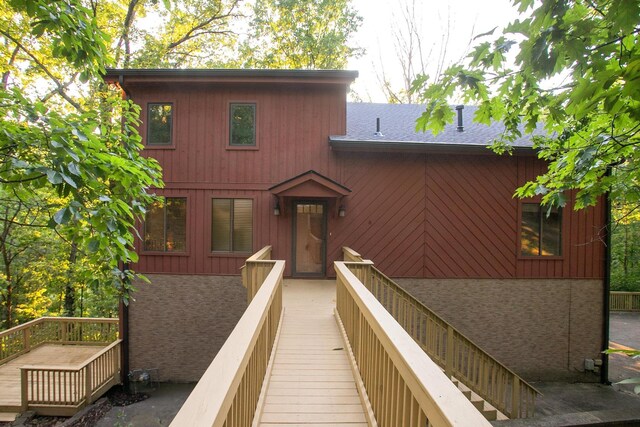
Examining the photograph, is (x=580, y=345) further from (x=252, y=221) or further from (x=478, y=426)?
(x=478, y=426)

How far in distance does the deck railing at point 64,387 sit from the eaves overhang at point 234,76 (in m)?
6.99

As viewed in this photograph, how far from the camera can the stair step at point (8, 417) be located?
24.9ft

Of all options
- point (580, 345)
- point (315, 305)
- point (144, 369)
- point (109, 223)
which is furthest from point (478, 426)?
point (580, 345)

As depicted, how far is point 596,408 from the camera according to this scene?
7.62 m

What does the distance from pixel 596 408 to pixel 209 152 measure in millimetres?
11041

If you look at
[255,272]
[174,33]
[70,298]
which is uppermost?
[174,33]

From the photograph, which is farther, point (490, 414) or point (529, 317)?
point (529, 317)

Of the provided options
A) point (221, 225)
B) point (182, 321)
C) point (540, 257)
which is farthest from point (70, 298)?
point (540, 257)

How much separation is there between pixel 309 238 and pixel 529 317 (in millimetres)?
6160

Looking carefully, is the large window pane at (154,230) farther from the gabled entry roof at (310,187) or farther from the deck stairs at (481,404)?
the deck stairs at (481,404)

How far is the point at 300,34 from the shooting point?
17609 millimetres

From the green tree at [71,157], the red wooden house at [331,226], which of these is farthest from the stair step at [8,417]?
the green tree at [71,157]

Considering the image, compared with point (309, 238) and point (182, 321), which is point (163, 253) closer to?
point (182, 321)

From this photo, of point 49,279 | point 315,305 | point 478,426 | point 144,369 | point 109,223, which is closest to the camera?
point 478,426
